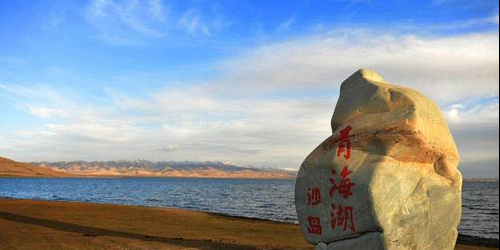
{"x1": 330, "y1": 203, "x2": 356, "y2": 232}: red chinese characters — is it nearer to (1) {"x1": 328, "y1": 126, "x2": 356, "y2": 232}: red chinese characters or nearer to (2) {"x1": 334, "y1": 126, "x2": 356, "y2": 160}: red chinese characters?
(1) {"x1": 328, "y1": 126, "x2": 356, "y2": 232}: red chinese characters

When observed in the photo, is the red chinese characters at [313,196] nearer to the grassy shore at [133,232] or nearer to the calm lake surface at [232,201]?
the grassy shore at [133,232]

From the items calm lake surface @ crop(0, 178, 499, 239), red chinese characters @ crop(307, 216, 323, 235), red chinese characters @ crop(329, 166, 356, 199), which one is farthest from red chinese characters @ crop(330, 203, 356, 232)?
calm lake surface @ crop(0, 178, 499, 239)

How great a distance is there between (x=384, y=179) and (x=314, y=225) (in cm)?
255

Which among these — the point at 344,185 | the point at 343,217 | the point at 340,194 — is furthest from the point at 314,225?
the point at 344,185

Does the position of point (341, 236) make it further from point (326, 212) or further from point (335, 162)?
point (335, 162)

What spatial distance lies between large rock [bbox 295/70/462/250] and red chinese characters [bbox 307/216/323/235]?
3cm

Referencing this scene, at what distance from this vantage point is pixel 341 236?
39.2 feet

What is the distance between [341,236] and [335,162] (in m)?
2.01

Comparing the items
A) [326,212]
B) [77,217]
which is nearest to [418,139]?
[326,212]

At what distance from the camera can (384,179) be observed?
11320 millimetres

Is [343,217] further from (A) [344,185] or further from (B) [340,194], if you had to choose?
(A) [344,185]

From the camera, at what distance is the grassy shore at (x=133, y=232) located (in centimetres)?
1928

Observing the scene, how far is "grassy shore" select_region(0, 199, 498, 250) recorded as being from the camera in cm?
1928

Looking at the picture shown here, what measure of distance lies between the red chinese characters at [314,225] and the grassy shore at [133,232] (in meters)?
8.14
